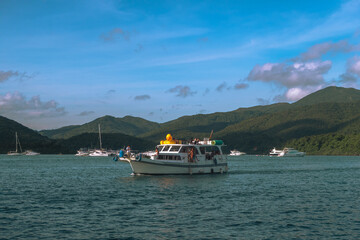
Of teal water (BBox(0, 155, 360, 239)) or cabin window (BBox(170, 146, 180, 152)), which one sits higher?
cabin window (BBox(170, 146, 180, 152))

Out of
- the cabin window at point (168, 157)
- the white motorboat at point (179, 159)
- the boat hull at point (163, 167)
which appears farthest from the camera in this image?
the cabin window at point (168, 157)

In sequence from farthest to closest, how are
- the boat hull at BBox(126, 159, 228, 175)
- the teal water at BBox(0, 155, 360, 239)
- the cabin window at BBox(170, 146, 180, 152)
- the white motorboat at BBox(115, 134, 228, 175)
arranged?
1. the cabin window at BBox(170, 146, 180, 152)
2. the white motorboat at BBox(115, 134, 228, 175)
3. the boat hull at BBox(126, 159, 228, 175)
4. the teal water at BBox(0, 155, 360, 239)

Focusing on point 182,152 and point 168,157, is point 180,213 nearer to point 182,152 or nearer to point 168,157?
point 168,157

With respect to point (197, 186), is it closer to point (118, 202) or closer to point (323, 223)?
point (118, 202)

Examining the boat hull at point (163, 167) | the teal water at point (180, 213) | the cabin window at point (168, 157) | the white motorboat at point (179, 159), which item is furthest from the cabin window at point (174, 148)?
the teal water at point (180, 213)

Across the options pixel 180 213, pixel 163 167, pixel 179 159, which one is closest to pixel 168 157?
pixel 179 159

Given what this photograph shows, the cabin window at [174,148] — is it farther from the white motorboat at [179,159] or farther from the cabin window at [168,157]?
the cabin window at [168,157]

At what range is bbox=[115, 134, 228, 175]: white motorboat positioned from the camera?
196ft

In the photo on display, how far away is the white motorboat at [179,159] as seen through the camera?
59875mm

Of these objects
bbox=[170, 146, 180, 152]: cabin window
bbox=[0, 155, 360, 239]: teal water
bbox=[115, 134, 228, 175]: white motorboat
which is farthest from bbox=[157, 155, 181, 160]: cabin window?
bbox=[0, 155, 360, 239]: teal water

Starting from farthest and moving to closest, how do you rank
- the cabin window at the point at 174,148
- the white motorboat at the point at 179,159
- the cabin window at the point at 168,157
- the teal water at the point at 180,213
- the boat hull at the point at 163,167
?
the cabin window at the point at 174,148, the cabin window at the point at 168,157, the white motorboat at the point at 179,159, the boat hull at the point at 163,167, the teal water at the point at 180,213

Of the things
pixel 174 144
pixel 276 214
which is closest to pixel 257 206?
pixel 276 214

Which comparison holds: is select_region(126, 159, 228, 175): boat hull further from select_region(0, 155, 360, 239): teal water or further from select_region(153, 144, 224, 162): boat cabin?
select_region(0, 155, 360, 239): teal water

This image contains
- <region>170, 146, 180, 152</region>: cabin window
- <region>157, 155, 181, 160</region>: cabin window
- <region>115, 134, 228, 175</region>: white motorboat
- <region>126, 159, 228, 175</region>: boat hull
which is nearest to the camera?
<region>126, 159, 228, 175</region>: boat hull
